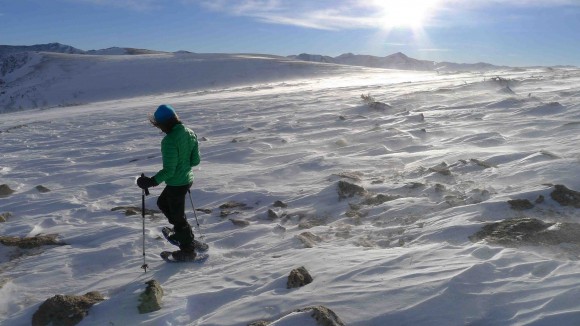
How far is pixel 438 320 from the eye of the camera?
3881mm

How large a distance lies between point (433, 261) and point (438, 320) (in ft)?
3.71

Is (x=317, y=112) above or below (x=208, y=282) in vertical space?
above

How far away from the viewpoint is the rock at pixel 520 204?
253 inches

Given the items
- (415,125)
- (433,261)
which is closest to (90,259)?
(433,261)

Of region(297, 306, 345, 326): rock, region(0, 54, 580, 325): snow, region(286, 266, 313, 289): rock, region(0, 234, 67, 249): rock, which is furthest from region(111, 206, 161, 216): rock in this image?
region(297, 306, 345, 326): rock

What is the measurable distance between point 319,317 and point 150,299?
185cm

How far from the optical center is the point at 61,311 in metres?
4.75

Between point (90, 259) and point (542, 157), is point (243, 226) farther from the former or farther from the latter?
point (542, 157)

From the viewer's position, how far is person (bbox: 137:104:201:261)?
5656 millimetres

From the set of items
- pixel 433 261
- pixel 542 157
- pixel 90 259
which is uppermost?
A: pixel 542 157

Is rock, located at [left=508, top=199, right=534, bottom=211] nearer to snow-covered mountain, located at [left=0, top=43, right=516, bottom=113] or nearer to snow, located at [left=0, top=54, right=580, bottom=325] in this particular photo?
snow, located at [left=0, top=54, right=580, bottom=325]

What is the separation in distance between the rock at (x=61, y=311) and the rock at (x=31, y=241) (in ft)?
7.35

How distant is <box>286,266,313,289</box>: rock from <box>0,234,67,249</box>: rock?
12.6 ft

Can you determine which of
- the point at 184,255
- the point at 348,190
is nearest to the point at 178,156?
the point at 184,255
